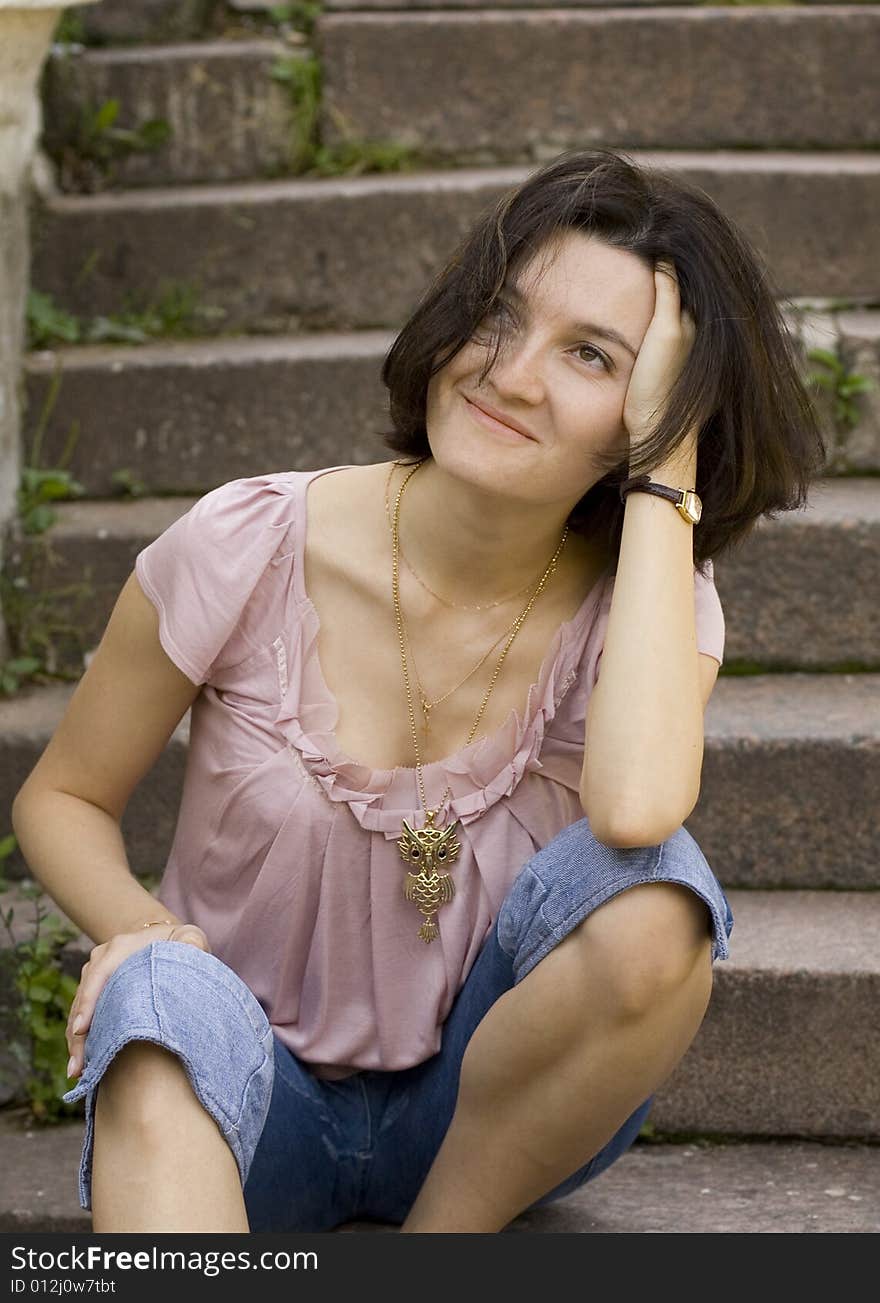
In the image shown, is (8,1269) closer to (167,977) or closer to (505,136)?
(167,977)

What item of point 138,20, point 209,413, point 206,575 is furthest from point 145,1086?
point 138,20

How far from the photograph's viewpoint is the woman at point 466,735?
5.82 feet

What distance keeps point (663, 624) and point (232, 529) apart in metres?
0.51

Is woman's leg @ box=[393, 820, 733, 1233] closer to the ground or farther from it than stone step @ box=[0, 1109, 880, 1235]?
farther from it

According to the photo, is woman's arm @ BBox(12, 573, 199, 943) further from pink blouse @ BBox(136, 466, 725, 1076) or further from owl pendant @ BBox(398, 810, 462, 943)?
owl pendant @ BBox(398, 810, 462, 943)

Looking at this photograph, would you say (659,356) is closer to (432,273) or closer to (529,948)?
(529,948)

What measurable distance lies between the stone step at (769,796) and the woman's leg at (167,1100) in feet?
2.93

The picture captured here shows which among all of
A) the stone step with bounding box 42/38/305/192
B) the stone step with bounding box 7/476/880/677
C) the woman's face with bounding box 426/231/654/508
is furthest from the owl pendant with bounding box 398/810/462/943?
the stone step with bounding box 42/38/305/192

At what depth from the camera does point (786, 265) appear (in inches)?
130

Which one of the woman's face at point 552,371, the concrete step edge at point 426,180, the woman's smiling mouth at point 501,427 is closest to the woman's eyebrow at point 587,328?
the woman's face at point 552,371

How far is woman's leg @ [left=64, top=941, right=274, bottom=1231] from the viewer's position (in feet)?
5.23

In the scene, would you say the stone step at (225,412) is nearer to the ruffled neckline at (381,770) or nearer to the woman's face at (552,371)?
the ruffled neckline at (381,770)

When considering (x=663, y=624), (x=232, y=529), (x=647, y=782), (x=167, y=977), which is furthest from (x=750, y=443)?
(x=167, y=977)

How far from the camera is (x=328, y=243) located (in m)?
3.26
